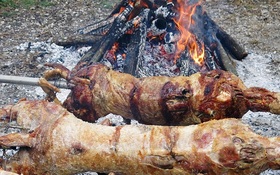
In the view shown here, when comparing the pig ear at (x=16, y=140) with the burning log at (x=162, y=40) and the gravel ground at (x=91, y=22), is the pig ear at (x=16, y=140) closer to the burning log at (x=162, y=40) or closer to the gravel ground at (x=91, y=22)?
the gravel ground at (x=91, y=22)

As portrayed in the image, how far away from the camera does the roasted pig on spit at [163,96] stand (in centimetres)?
338

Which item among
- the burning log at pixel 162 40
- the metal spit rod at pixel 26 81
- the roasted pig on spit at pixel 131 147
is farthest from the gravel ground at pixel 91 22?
the roasted pig on spit at pixel 131 147

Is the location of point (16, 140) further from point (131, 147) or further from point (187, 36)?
point (187, 36)

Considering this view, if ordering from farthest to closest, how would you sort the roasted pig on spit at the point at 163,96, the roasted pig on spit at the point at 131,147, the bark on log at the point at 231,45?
the bark on log at the point at 231,45 < the roasted pig on spit at the point at 163,96 < the roasted pig on spit at the point at 131,147

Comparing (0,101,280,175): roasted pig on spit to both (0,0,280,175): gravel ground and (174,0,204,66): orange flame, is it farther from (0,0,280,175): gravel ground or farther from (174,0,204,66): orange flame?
(174,0,204,66): orange flame

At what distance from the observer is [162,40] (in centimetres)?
546

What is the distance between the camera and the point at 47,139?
3.28m

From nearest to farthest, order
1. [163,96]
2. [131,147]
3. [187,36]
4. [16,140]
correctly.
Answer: [131,147]
[16,140]
[163,96]
[187,36]

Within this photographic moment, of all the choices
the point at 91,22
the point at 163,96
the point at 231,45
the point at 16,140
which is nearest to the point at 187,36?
the point at 231,45

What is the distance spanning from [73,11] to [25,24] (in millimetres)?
894

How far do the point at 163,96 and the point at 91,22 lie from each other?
12.7 feet

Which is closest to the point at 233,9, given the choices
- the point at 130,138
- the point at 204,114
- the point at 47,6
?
the point at 47,6

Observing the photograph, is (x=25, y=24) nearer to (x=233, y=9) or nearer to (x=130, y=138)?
(x=233, y=9)

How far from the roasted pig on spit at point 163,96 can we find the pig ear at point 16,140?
60 cm
